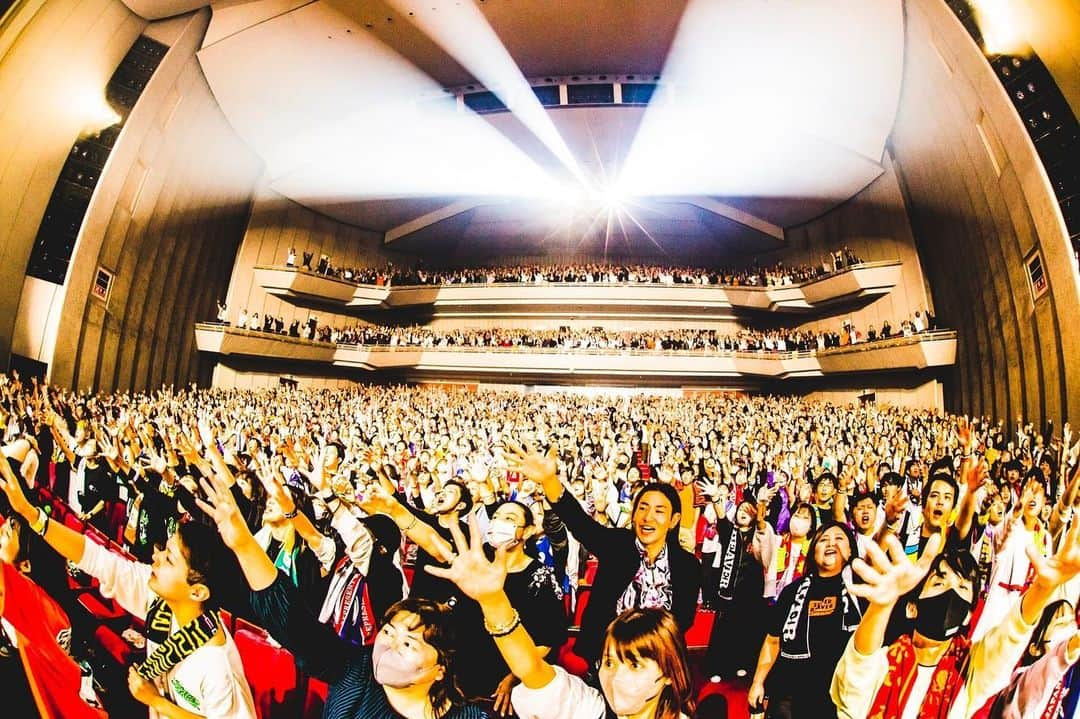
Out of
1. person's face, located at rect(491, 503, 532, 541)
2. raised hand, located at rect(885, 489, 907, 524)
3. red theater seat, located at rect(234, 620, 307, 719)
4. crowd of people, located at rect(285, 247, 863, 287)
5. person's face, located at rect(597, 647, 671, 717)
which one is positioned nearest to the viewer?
person's face, located at rect(597, 647, 671, 717)

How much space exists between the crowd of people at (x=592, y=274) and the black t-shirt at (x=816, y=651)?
2474 cm

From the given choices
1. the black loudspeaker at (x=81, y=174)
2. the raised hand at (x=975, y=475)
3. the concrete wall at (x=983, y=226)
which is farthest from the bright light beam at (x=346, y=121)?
the raised hand at (x=975, y=475)

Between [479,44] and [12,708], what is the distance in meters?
23.4

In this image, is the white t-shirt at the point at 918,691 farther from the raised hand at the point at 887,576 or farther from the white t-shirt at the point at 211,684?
the white t-shirt at the point at 211,684

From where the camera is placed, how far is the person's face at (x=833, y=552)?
8.71 ft

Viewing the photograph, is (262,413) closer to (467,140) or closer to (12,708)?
(12,708)

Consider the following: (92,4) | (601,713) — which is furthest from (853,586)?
(92,4)

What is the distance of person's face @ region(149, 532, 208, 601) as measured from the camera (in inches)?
88.7

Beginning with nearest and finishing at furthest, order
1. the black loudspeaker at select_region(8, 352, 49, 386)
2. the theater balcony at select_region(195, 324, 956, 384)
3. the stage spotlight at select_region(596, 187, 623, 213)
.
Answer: the black loudspeaker at select_region(8, 352, 49, 386) < the theater balcony at select_region(195, 324, 956, 384) < the stage spotlight at select_region(596, 187, 623, 213)

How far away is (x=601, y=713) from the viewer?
1.95m

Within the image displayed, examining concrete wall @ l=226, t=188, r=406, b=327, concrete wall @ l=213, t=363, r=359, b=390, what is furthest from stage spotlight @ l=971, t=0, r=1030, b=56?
concrete wall @ l=213, t=363, r=359, b=390

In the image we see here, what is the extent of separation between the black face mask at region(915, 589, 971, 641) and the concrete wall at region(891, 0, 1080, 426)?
48.1 ft

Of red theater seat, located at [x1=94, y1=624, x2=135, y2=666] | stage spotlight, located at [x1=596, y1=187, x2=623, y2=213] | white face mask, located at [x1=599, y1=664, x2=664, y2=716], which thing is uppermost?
stage spotlight, located at [x1=596, y1=187, x2=623, y2=213]

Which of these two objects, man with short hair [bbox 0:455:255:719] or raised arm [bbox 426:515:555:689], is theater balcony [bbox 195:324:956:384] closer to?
man with short hair [bbox 0:455:255:719]
